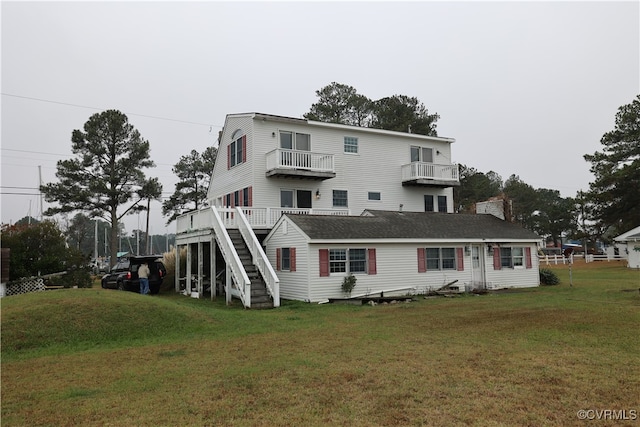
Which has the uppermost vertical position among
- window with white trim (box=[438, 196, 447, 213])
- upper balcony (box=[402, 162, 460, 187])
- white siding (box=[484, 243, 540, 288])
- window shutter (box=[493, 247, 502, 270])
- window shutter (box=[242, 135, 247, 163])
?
window shutter (box=[242, 135, 247, 163])

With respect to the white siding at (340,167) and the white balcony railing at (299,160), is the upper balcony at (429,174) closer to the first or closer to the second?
the white siding at (340,167)

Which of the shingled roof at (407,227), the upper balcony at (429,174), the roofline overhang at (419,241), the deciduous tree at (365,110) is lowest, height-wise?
the roofline overhang at (419,241)

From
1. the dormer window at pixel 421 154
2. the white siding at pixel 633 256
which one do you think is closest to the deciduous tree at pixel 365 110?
the dormer window at pixel 421 154

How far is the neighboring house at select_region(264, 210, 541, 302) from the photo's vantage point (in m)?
18.1

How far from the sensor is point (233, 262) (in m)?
17.6

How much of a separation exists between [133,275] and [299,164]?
11.0 metres

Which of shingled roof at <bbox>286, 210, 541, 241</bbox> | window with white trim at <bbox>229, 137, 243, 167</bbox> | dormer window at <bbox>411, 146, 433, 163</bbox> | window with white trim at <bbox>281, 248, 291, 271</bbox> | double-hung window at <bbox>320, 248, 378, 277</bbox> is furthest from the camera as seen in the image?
dormer window at <bbox>411, 146, 433, 163</bbox>

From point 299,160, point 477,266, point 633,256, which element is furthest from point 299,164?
point 633,256

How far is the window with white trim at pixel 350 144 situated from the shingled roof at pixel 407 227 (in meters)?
5.28

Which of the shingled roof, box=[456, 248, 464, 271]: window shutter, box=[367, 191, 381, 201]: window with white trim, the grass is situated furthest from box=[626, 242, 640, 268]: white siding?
the grass

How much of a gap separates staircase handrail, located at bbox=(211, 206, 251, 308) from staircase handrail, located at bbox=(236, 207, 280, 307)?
2.82 ft

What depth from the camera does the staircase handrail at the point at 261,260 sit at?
16656 mm

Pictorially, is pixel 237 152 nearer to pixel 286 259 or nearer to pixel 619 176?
pixel 286 259

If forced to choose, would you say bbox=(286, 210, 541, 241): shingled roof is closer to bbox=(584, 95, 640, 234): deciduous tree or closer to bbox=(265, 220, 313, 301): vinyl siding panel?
bbox=(265, 220, 313, 301): vinyl siding panel
